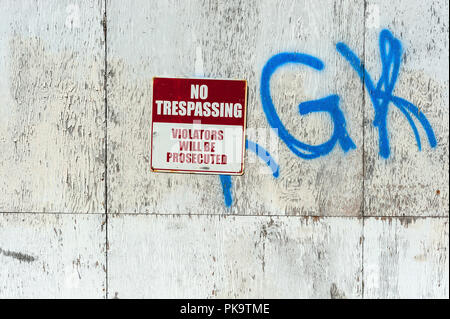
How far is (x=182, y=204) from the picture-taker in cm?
293

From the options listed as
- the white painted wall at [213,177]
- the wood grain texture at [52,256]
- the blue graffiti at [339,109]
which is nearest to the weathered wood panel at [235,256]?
the white painted wall at [213,177]

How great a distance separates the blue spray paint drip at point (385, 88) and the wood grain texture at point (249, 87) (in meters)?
0.07

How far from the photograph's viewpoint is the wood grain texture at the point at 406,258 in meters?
2.92

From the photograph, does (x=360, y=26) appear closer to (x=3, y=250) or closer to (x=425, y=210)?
(x=425, y=210)

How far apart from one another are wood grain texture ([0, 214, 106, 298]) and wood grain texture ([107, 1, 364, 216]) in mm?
296

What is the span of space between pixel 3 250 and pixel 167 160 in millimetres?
1268

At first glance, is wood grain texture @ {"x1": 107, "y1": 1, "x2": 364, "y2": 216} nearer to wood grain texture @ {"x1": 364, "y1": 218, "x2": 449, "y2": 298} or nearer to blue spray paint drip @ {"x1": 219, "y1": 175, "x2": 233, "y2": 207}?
blue spray paint drip @ {"x1": 219, "y1": 175, "x2": 233, "y2": 207}

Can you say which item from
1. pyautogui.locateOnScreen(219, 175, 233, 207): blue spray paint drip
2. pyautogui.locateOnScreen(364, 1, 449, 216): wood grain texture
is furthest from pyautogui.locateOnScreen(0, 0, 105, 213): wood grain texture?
pyautogui.locateOnScreen(364, 1, 449, 216): wood grain texture

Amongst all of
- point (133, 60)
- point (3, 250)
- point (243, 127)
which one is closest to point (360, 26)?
point (243, 127)

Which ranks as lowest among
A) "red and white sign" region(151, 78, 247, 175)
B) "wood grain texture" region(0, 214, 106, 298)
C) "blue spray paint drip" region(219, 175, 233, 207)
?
"wood grain texture" region(0, 214, 106, 298)

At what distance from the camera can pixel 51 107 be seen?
2.91m

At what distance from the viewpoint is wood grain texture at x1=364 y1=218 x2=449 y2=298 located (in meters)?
2.92

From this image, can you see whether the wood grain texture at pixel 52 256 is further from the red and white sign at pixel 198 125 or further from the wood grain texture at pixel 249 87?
the red and white sign at pixel 198 125

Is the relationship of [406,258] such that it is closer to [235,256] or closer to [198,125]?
[235,256]
